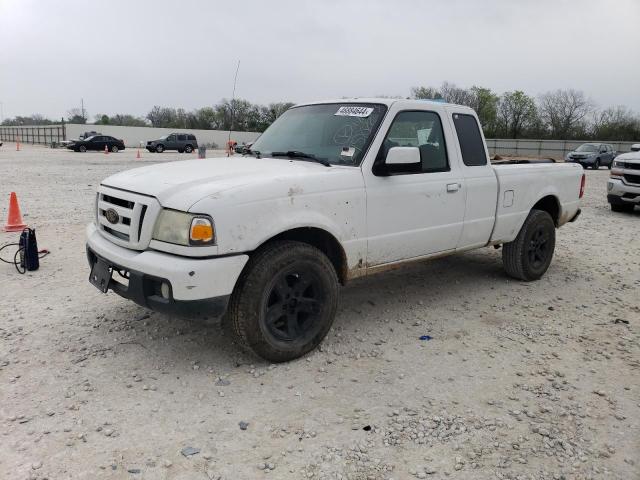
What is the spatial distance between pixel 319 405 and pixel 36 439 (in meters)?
1.61

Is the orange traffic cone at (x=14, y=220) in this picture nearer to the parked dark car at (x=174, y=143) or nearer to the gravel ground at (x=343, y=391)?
the gravel ground at (x=343, y=391)

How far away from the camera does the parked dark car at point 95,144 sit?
3888 cm

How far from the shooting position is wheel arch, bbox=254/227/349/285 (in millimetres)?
3832

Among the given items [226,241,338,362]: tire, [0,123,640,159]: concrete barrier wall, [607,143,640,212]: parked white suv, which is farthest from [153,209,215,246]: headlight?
[0,123,640,159]: concrete barrier wall

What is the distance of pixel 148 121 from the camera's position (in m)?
85.1

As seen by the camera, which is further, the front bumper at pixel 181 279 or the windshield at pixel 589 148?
the windshield at pixel 589 148

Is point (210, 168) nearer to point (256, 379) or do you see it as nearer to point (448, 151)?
point (256, 379)

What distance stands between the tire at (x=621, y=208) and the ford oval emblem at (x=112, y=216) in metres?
11.3

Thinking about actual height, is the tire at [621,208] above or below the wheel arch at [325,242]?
below

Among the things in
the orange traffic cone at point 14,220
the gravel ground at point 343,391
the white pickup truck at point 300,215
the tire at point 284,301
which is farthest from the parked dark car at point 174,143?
the tire at point 284,301

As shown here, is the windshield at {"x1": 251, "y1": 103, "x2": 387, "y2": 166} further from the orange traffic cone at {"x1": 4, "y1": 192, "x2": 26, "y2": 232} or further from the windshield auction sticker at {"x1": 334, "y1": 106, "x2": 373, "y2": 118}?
the orange traffic cone at {"x1": 4, "y1": 192, "x2": 26, "y2": 232}

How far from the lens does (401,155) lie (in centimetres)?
398

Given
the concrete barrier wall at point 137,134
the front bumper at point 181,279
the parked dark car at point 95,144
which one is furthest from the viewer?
the concrete barrier wall at point 137,134

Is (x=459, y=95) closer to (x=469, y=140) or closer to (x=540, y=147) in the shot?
(x=540, y=147)
